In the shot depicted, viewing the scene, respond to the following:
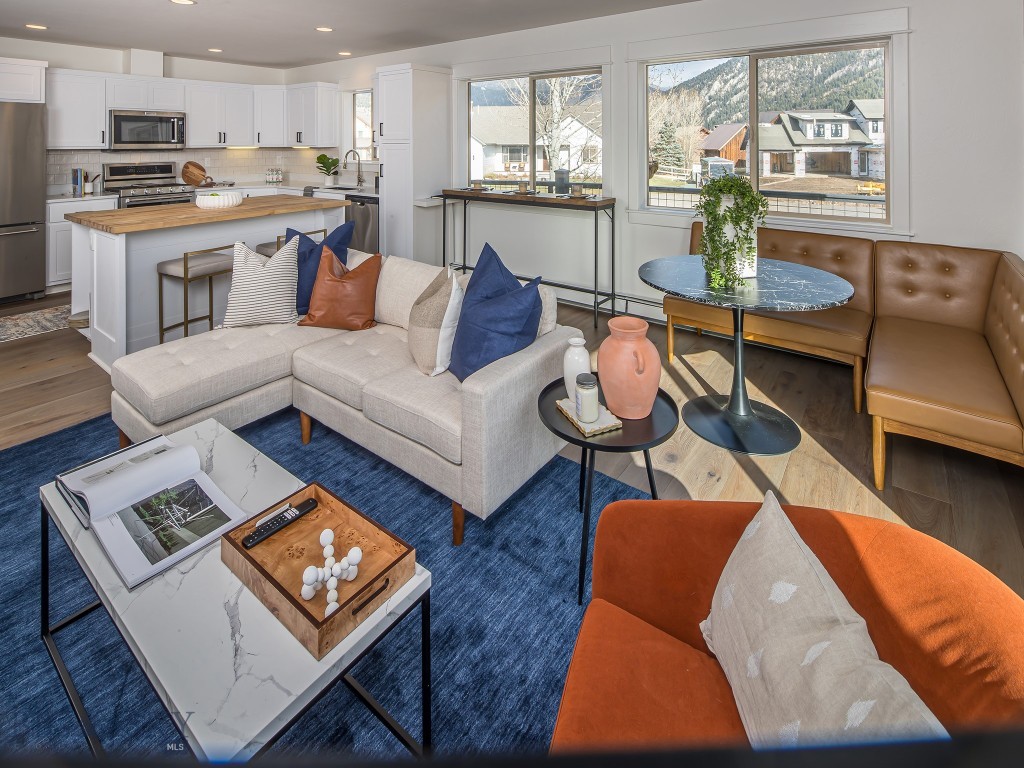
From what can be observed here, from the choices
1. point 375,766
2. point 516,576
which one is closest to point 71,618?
point 516,576

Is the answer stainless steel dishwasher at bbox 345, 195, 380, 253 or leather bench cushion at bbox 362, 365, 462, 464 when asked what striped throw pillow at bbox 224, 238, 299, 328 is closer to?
leather bench cushion at bbox 362, 365, 462, 464

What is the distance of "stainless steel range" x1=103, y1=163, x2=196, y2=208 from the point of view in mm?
6047

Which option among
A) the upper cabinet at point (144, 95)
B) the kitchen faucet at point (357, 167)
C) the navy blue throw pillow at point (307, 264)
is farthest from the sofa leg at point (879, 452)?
the upper cabinet at point (144, 95)

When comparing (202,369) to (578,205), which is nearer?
(202,369)

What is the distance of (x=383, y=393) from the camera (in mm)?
2352

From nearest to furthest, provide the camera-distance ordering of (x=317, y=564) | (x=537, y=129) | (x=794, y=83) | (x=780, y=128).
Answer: (x=317, y=564) → (x=794, y=83) → (x=780, y=128) → (x=537, y=129)

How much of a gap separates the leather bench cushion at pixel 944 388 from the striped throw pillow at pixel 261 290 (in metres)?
2.85

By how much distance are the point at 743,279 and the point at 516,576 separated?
1803 mm

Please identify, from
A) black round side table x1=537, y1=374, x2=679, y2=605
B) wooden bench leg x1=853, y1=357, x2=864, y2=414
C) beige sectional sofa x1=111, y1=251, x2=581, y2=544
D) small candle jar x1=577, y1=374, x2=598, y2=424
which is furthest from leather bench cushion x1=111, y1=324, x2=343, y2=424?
wooden bench leg x1=853, y1=357, x2=864, y2=414

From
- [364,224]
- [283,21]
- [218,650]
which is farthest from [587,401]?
[364,224]

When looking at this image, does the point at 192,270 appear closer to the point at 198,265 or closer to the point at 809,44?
the point at 198,265

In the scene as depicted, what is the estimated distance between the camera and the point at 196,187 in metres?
6.65

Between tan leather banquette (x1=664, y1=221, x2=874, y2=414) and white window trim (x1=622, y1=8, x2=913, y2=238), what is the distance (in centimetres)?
34

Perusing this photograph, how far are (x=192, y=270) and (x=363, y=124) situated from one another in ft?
Answer: 13.9
